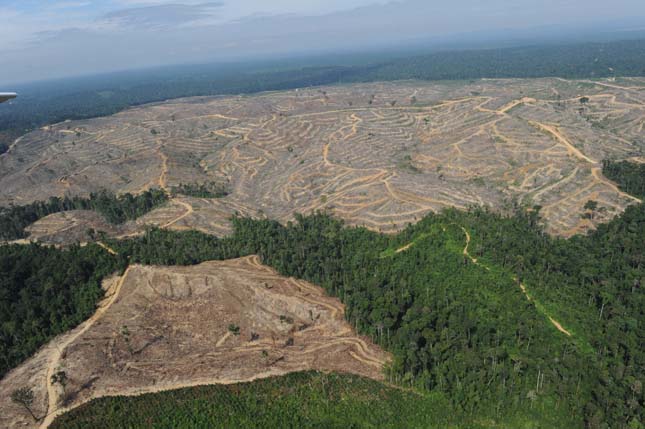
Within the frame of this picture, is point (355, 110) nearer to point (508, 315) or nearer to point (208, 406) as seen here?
point (508, 315)

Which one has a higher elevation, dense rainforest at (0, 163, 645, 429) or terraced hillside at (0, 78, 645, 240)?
terraced hillside at (0, 78, 645, 240)

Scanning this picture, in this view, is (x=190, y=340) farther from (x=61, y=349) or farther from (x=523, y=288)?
(x=523, y=288)

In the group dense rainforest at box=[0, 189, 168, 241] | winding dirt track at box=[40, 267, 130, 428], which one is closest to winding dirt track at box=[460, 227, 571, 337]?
winding dirt track at box=[40, 267, 130, 428]

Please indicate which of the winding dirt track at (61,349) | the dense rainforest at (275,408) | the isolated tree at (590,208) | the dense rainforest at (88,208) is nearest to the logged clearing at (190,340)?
the winding dirt track at (61,349)

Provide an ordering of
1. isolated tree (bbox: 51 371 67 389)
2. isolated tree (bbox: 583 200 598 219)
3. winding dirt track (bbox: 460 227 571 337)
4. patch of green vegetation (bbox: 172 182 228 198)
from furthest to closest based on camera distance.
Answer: patch of green vegetation (bbox: 172 182 228 198), isolated tree (bbox: 583 200 598 219), winding dirt track (bbox: 460 227 571 337), isolated tree (bbox: 51 371 67 389)

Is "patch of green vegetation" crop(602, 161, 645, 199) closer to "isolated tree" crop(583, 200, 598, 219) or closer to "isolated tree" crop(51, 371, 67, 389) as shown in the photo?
"isolated tree" crop(583, 200, 598, 219)

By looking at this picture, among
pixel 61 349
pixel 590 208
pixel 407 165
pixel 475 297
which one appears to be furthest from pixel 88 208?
pixel 590 208

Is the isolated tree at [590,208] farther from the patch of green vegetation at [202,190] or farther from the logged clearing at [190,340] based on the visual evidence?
the patch of green vegetation at [202,190]

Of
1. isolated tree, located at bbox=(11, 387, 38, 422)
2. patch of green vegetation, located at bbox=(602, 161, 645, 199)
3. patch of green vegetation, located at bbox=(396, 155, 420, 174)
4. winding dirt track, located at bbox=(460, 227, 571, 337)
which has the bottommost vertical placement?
winding dirt track, located at bbox=(460, 227, 571, 337)
